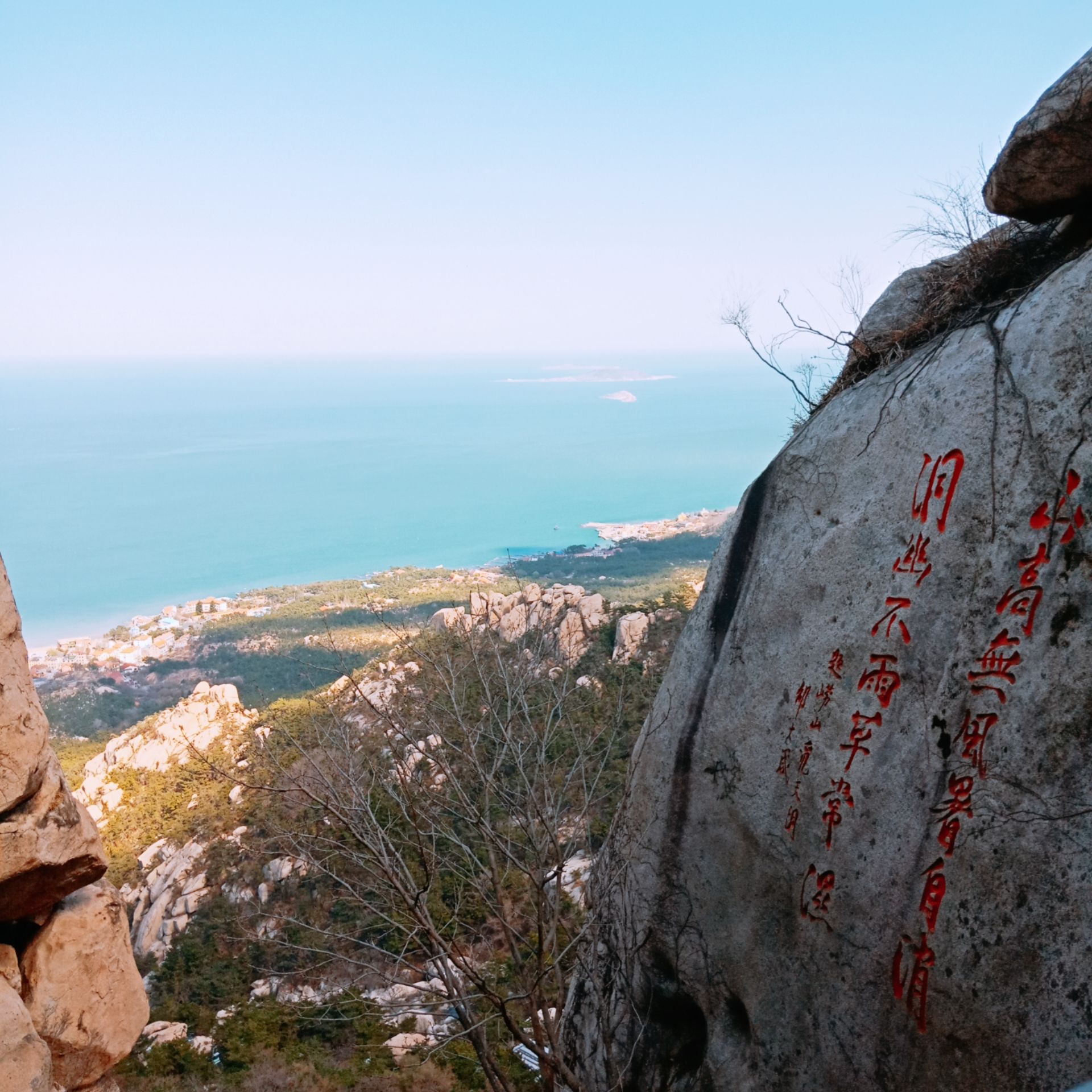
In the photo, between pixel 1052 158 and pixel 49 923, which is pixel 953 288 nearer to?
pixel 1052 158

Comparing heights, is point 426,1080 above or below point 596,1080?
below

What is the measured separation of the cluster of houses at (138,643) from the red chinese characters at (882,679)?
82.1 ft

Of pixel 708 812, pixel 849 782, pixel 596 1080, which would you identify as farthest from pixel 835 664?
pixel 596 1080

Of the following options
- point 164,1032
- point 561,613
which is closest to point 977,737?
point 164,1032

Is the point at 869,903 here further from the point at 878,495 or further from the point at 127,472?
the point at 127,472

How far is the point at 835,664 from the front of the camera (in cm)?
334

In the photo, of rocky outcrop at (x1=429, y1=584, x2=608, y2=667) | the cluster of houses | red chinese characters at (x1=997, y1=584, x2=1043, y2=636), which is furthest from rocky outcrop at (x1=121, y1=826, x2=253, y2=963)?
the cluster of houses

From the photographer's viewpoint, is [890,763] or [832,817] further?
[832,817]

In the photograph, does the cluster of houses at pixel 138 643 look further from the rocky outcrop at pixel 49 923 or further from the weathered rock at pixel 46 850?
the weathered rock at pixel 46 850

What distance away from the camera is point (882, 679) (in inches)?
123

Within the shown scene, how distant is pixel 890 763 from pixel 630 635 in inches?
406

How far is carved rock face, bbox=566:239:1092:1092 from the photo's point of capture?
8.38 feet

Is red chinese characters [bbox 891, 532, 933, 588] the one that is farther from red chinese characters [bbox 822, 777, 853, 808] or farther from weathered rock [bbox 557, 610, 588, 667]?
weathered rock [bbox 557, 610, 588, 667]

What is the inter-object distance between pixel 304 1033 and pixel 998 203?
368 inches
